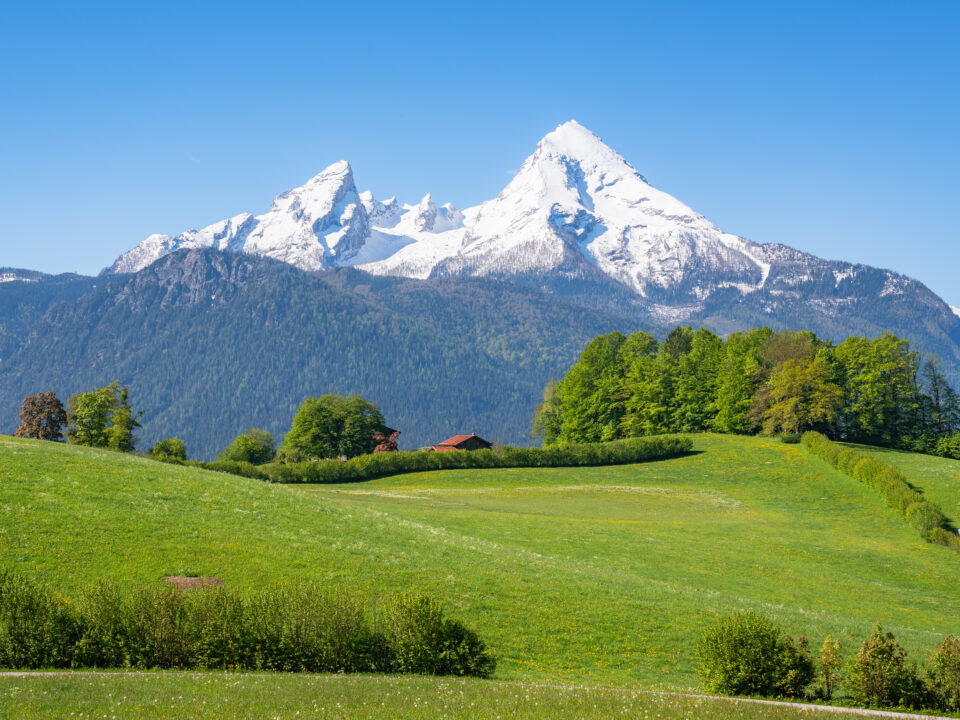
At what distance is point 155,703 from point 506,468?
81850 millimetres

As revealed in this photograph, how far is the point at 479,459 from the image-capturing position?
99.0 metres

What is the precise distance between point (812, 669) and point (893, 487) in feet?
189

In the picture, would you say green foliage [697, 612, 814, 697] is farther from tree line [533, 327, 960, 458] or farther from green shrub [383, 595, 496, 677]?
tree line [533, 327, 960, 458]

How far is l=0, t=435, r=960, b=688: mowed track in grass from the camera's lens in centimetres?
3095

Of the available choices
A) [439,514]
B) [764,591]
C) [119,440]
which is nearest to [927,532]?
[764,591]

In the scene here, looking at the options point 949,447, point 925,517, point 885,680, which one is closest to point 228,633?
point 885,680

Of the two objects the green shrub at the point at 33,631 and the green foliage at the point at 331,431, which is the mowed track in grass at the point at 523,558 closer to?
the green shrub at the point at 33,631

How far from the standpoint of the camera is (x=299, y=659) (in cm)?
2408

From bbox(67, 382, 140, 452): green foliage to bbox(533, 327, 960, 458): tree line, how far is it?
66.3 meters

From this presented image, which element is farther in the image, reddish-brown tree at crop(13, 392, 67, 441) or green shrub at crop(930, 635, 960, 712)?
reddish-brown tree at crop(13, 392, 67, 441)

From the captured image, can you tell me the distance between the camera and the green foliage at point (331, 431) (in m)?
123

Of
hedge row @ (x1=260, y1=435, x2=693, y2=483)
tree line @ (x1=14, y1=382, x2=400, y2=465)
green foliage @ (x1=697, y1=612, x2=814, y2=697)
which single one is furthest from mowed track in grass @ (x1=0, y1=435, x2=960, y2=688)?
tree line @ (x1=14, y1=382, x2=400, y2=465)

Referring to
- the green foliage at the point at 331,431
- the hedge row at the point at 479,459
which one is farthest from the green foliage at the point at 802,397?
the green foliage at the point at 331,431

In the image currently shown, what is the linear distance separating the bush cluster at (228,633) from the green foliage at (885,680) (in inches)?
445
